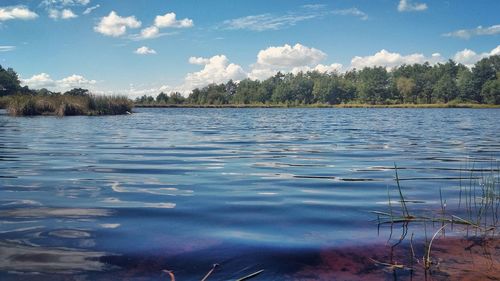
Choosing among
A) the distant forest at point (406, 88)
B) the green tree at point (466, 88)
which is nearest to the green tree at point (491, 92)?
the distant forest at point (406, 88)

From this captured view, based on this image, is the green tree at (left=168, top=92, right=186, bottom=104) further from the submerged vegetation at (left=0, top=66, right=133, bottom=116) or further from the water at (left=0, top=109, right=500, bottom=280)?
the water at (left=0, top=109, right=500, bottom=280)

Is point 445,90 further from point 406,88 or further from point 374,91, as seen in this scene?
point 374,91

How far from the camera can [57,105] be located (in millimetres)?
47156

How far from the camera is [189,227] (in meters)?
5.52

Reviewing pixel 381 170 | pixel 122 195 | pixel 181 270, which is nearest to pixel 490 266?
pixel 181 270

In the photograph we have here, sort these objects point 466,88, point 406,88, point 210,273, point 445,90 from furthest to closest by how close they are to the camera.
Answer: point 406,88 < point 445,90 < point 466,88 < point 210,273

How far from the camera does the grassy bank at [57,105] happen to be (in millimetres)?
45812

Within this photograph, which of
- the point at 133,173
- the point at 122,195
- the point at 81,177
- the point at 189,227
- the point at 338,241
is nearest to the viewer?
the point at 338,241

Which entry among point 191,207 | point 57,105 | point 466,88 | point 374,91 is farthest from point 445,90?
point 191,207

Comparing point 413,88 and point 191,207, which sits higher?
point 413,88

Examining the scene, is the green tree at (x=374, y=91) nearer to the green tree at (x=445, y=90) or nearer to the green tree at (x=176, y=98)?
the green tree at (x=445, y=90)

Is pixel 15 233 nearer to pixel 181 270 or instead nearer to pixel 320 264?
pixel 181 270

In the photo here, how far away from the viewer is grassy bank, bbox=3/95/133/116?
4581cm

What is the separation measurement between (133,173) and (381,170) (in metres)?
6.28
